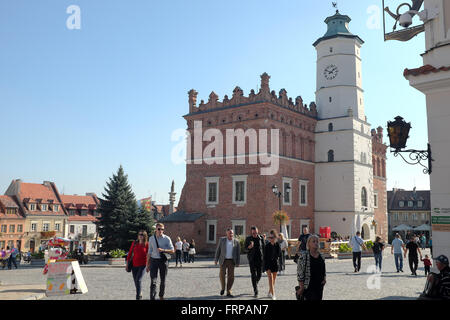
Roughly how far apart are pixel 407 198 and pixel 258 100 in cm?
4610

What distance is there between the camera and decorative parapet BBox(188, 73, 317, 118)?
32.7 meters

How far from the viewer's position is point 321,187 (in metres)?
37.2

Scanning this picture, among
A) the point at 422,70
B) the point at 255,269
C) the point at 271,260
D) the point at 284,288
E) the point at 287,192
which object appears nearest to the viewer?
the point at 422,70

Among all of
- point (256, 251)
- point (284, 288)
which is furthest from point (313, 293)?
point (284, 288)

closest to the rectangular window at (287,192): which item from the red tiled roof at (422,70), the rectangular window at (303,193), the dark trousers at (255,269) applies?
the rectangular window at (303,193)

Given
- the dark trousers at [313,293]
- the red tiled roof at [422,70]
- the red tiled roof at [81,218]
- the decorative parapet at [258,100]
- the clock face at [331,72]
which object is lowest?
the red tiled roof at [81,218]

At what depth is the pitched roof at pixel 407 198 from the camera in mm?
65688

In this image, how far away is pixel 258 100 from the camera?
3272 cm

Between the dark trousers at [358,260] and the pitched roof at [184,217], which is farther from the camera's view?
the pitched roof at [184,217]

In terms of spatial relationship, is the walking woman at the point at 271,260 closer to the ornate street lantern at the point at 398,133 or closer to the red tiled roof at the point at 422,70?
the ornate street lantern at the point at 398,133

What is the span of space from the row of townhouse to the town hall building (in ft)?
76.8

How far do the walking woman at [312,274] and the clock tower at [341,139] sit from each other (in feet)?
102

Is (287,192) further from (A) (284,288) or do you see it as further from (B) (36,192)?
(B) (36,192)
